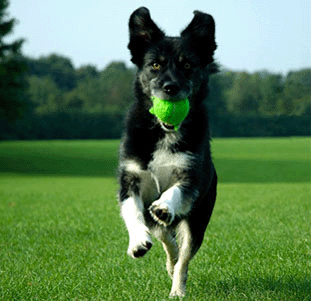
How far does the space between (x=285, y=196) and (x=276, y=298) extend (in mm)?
10360

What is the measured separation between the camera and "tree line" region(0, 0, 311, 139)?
124 feet

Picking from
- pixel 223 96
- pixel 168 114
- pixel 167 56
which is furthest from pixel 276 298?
pixel 223 96

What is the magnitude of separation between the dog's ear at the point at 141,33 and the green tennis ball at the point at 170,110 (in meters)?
0.60

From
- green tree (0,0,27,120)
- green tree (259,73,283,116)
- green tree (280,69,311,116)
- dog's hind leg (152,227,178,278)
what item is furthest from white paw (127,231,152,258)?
green tree (0,0,27,120)

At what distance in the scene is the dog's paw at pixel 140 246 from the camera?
4.05m

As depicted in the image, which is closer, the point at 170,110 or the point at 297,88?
the point at 170,110

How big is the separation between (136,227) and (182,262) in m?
0.92

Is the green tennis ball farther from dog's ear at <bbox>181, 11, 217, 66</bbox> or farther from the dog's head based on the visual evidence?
dog's ear at <bbox>181, 11, 217, 66</bbox>

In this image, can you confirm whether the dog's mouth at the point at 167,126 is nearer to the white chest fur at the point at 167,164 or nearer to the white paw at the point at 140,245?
the white chest fur at the point at 167,164

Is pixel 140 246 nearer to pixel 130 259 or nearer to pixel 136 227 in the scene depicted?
pixel 136 227

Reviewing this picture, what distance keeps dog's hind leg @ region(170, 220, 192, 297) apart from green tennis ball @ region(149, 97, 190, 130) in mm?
988

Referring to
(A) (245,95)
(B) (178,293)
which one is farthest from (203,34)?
(A) (245,95)

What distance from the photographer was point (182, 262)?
5.06 meters

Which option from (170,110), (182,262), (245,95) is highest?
(170,110)
